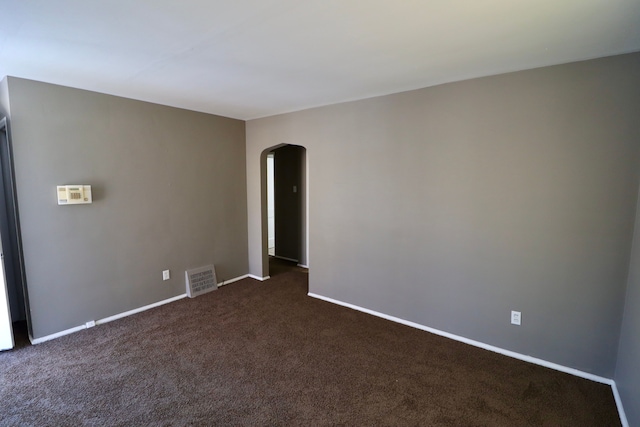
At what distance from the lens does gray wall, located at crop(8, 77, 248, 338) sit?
8.70 ft

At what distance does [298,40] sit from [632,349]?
291 cm

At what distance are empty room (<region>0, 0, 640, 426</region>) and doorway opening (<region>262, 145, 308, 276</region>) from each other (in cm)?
157

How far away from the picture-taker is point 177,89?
9.53ft

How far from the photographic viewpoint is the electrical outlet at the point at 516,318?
8.24 ft

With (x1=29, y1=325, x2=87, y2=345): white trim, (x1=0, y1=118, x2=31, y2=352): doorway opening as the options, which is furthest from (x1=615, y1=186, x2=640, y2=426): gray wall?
(x1=0, y1=118, x2=31, y2=352): doorway opening

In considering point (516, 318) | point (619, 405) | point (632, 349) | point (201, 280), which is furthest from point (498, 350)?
point (201, 280)

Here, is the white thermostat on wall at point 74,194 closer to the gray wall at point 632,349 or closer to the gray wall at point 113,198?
the gray wall at point 113,198

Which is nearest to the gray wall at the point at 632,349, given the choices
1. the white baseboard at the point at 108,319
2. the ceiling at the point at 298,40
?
the ceiling at the point at 298,40

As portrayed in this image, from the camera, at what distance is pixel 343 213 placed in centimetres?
354

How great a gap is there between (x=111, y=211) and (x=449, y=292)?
11.9 feet

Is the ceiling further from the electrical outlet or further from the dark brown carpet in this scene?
the dark brown carpet

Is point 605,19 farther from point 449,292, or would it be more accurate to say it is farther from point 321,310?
point 321,310

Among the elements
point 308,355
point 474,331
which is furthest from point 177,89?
point 474,331

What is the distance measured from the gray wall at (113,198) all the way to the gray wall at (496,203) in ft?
5.25
